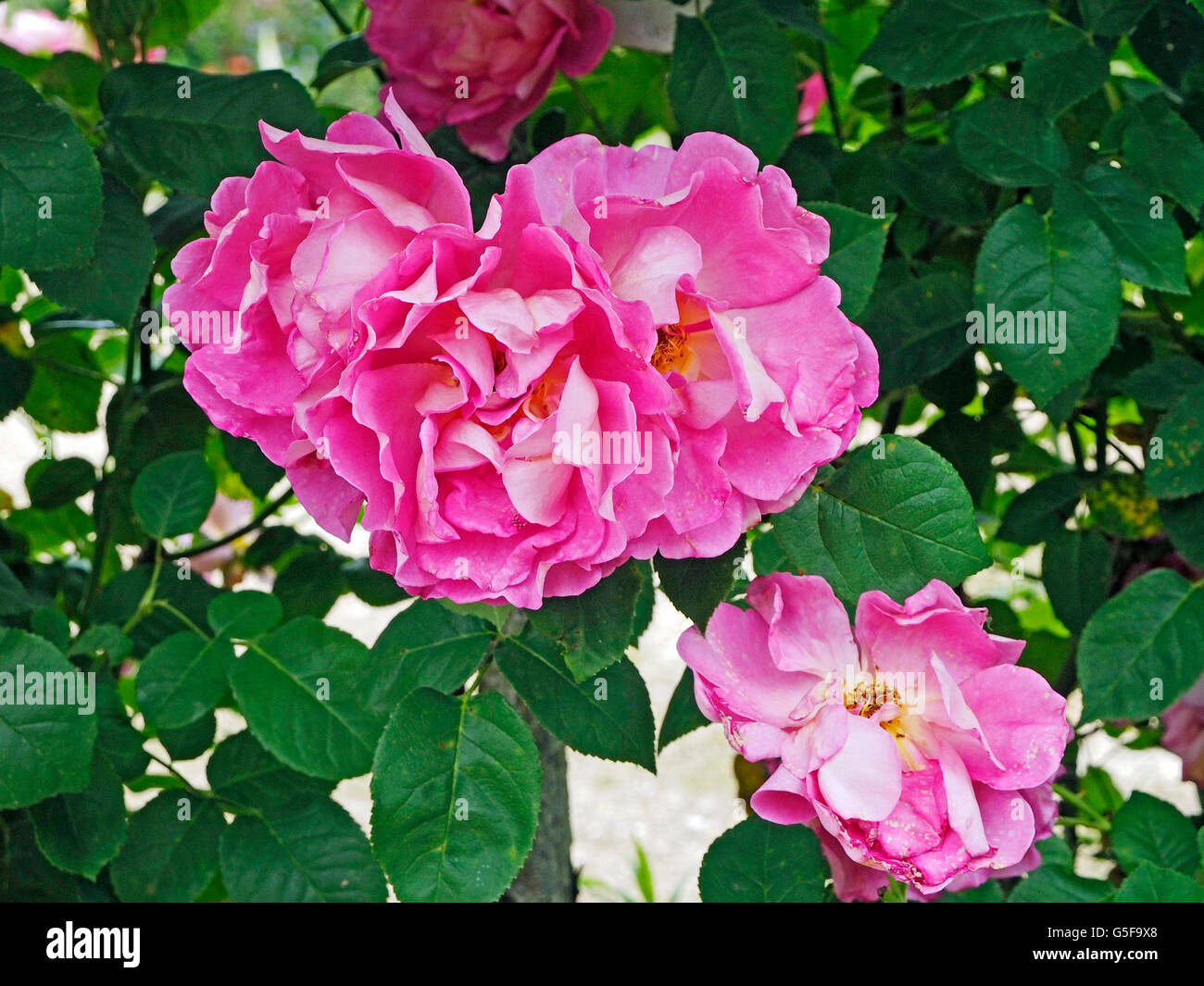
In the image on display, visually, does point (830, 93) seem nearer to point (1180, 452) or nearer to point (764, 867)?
point (1180, 452)

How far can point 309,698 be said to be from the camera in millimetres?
660

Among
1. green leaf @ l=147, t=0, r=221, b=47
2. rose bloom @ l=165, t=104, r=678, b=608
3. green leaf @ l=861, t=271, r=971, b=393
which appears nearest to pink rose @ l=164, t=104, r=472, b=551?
rose bloom @ l=165, t=104, r=678, b=608

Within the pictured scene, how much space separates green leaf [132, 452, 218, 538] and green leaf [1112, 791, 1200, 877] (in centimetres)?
60

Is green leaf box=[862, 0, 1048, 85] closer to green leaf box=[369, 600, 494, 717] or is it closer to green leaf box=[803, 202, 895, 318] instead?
green leaf box=[803, 202, 895, 318]

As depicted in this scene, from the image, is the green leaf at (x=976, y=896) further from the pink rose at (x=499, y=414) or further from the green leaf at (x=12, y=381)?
the green leaf at (x=12, y=381)

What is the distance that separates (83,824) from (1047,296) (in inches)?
23.0

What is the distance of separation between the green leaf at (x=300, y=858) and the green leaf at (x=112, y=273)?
0.31 m

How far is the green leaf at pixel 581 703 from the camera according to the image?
58cm

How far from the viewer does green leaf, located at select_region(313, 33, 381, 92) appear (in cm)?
74

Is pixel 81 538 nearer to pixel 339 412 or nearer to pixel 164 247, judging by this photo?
pixel 164 247

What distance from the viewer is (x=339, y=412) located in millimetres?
403

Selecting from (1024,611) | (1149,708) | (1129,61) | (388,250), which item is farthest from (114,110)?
(1024,611)

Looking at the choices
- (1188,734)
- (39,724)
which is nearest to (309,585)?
(39,724)

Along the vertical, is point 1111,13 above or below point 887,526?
above
